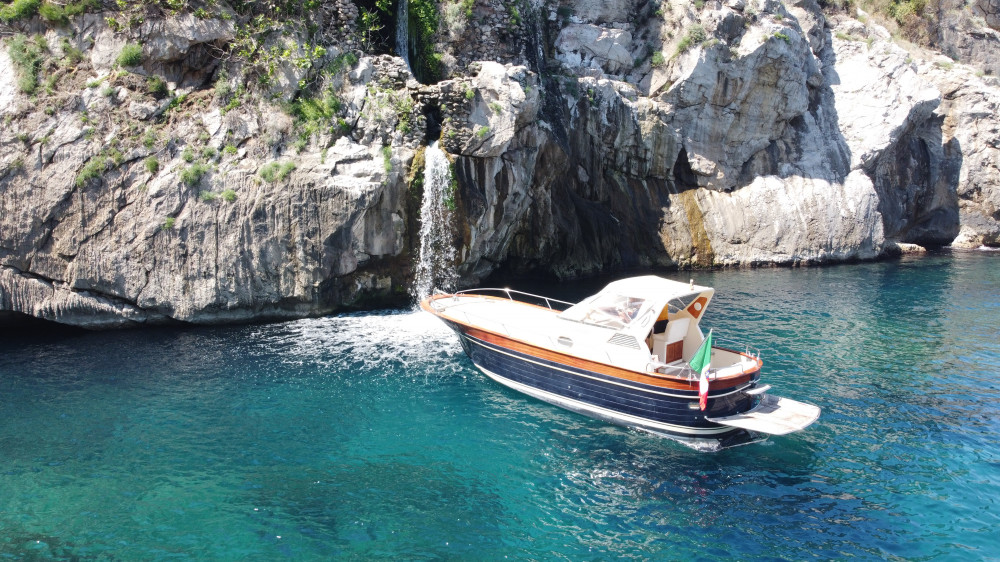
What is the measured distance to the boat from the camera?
13266 mm

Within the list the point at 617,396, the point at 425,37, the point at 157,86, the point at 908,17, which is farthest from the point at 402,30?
the point at 908,17

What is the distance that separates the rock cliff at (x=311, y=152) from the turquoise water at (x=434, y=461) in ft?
9.12

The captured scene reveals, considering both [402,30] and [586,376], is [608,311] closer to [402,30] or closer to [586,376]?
[586,376]

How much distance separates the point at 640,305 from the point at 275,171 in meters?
13.7

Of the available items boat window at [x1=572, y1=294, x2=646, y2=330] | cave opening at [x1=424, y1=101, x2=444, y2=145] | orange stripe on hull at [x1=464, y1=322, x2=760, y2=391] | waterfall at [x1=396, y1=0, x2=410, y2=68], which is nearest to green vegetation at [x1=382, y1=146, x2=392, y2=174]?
cave opening at [x1=424, y1=101, x2=444, y2=145]

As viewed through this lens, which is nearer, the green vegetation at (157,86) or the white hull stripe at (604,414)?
the white hull stripe at (604,414)

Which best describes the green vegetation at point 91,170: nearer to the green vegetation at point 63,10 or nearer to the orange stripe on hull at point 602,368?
the green vegetation at point 63,10

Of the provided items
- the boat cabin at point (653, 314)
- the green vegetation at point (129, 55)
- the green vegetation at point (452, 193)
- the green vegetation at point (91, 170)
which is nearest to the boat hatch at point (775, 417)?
the boat cabin at point (653, 314)

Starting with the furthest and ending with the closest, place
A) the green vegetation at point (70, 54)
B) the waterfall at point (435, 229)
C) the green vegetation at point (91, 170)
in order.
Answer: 1. the waterfall at point (435, 229)
2. the green vegetation at point (70, 54)
3. the green vegetation at point (91, 170)

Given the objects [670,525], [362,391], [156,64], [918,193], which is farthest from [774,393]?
[918,193]

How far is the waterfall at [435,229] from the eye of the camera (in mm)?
22641

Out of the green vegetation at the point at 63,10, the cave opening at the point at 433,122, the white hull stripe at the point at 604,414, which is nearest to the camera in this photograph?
the white hull stripe at the point at 604,414

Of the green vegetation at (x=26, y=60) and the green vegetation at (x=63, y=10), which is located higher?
the green vegetation at (x=63, y=10)

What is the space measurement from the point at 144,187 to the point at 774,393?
20.5 metres
